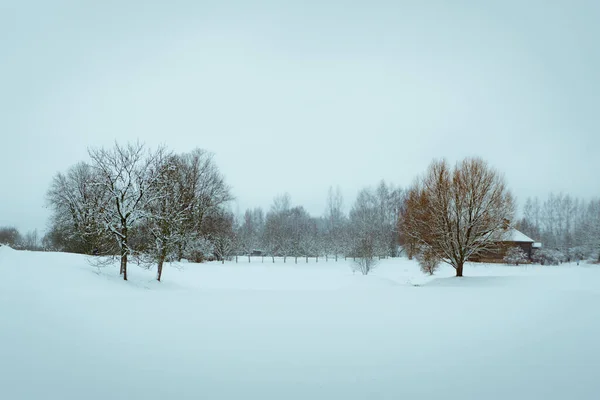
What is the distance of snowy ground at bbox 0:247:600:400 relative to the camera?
4656 millimetres

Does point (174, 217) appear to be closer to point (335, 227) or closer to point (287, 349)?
point (287, 349)

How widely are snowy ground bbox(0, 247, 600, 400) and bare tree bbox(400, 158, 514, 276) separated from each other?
1092 centimetres

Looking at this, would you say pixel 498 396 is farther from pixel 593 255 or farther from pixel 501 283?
pixel 593 255

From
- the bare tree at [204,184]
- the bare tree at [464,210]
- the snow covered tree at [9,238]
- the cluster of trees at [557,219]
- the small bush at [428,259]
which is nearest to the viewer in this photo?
the bare tree at [464,210]

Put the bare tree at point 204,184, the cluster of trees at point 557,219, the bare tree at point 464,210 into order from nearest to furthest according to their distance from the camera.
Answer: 1. the bare tree at point 464,210
2. the bare tree at point 204,184
3. the cluster of trees at point 557,219

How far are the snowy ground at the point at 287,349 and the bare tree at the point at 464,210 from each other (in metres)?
10.9

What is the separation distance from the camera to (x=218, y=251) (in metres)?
46.3

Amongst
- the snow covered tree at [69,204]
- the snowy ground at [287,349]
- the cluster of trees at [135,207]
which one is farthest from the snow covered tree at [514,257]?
the snow covered tree at [69,204]

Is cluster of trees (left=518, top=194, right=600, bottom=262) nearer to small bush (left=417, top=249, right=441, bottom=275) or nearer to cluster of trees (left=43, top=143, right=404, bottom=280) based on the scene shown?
cluster of trees (left=43, top=143, right=404, bottom=280)

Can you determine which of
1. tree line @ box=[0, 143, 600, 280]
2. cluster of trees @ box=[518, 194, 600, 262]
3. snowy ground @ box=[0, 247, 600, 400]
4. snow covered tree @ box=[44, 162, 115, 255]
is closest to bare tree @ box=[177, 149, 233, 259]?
tree line @ box=[0, 143, 600, 280]

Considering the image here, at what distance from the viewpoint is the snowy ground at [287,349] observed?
4656 millimetres

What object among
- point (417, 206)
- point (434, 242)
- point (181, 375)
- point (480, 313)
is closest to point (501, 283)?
point (434, 242)

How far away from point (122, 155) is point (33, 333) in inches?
520

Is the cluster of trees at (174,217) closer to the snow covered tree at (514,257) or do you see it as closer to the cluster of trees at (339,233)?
the cluster of trees at (339,233)
